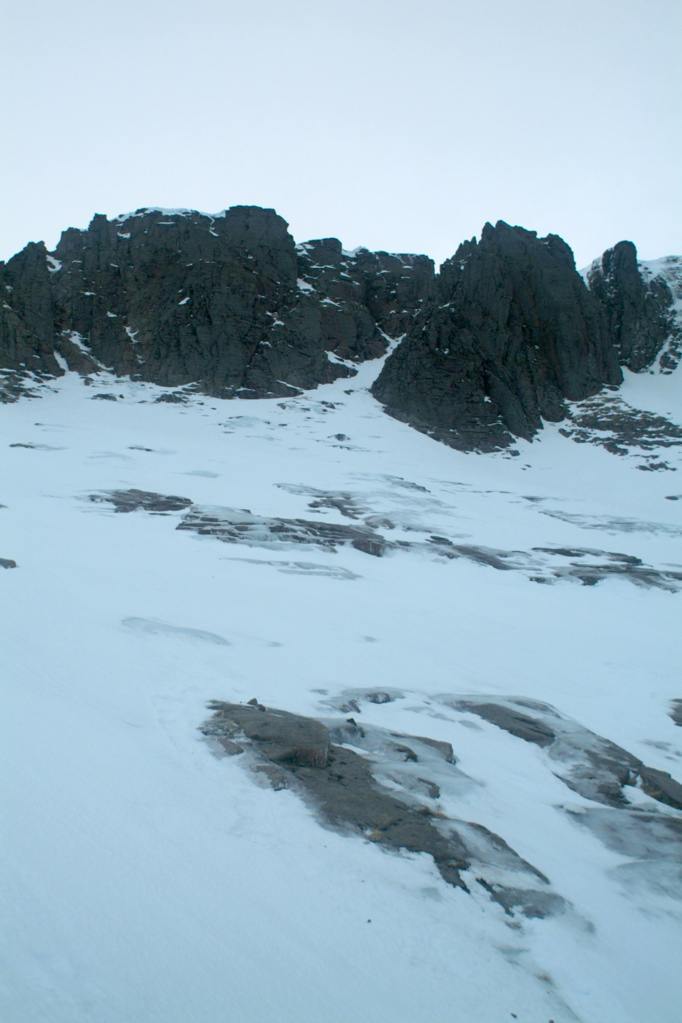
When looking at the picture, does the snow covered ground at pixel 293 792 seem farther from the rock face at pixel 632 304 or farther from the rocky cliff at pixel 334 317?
the rock face at pixel 632 304

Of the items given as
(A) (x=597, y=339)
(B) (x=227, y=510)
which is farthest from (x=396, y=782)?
(A) (x=597, y=339)

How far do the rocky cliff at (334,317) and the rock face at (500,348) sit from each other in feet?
0.48

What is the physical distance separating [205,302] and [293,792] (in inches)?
2276

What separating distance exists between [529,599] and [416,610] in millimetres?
3175

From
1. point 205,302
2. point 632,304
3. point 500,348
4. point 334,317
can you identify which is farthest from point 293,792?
point 632,304

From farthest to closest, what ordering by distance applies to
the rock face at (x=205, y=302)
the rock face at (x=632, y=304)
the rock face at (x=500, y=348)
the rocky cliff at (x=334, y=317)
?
the rock face at (x=632, y=304) → the rock face at (x=205, y=302) → the rocky cliff at (x=334, y=317) → the rock face at (x=500, y=348)

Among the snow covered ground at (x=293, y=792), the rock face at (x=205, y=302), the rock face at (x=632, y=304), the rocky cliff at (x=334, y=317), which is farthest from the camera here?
the rock face at (x=632, y=304)

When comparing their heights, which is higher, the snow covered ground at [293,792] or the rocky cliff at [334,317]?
the rocky cliff at [334,317]

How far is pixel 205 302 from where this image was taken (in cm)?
5547

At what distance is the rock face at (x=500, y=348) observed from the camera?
1886 inches

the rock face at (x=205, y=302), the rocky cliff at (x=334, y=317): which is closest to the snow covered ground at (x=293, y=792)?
the rocky cliff at (x=334, y=317)

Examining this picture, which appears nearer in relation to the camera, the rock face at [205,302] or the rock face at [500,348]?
the rock face at [500,348]

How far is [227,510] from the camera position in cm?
1583

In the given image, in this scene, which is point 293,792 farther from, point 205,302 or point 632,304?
point 632,304
